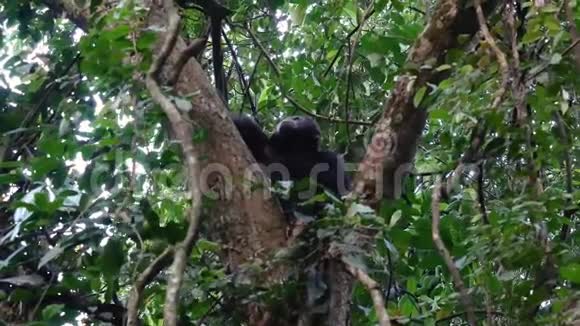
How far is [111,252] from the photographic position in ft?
7.06

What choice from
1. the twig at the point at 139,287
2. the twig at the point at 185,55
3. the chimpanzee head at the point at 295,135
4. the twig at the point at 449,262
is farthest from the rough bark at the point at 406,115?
the chimpanzee head at the point at 295,135

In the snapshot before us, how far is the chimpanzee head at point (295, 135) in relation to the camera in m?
3.93

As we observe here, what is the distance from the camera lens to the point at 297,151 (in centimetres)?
415

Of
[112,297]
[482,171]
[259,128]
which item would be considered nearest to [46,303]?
[112,297]

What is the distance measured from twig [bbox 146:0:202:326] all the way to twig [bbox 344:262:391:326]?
0.40 meters

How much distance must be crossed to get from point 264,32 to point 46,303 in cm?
217

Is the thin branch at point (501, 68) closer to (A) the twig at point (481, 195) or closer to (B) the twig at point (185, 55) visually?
(A) the twig at point (481, 195)

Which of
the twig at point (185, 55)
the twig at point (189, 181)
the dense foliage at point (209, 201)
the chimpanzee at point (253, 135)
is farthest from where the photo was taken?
the chimpanzee at point (253, 135)

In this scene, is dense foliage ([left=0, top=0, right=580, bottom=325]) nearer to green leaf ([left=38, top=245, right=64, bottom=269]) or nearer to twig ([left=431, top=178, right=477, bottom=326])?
green leaf ([left=38, top=245, right=64, bottom=269])

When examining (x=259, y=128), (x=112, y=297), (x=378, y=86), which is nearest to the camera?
(x=112, y=297)

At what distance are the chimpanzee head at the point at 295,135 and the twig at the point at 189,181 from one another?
187cm

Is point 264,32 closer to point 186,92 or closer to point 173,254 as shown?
point 186,92

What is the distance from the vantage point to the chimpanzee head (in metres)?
3.93

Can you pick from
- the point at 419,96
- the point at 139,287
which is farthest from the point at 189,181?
the point at 419,96
